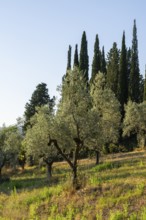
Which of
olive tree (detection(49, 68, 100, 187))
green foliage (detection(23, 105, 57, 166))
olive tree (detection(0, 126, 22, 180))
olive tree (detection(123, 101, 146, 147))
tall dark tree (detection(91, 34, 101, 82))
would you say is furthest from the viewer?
tall dark tree (detection(91, 34, 101, 82))

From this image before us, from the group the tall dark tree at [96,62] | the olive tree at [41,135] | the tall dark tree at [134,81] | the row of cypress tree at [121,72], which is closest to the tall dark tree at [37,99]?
the row of cypress tree at [121,72]

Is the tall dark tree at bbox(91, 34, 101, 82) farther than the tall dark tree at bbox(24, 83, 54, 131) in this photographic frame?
Yes

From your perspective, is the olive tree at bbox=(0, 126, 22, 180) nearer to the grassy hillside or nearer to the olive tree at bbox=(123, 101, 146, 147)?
the grassy hillside

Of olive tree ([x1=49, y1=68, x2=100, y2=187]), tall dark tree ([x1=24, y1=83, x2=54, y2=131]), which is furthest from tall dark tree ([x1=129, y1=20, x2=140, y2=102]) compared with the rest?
olive tree ([x1=49, y1=68, x2=100, y2=187])

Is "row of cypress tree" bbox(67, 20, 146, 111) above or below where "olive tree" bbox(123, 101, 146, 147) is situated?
above

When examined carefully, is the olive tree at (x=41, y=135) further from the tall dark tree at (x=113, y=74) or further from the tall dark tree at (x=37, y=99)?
the tall dark tree at (x=113, y=74)

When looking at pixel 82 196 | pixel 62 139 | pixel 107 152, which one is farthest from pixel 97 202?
pixel 107 152

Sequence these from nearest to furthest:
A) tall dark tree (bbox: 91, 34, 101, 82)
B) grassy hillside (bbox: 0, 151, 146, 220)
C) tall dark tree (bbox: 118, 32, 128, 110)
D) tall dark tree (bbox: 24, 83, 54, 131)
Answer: grassy hillside (bbox: 0, 151, 146, 220)
tall dark tree (bbox: 24, 83, 54, 131)
tall dark tree (bbox: 118, 32, 128, 110)
tall dark tree (bbox: 91, 34, 101, 82)

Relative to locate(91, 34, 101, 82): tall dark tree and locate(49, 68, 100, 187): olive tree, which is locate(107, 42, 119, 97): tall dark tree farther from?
locate(49, 68, 100, 187): olive tree

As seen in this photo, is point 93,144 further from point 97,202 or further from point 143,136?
point 143,136

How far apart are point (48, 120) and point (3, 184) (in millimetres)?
14876

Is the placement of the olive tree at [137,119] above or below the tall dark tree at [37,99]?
below

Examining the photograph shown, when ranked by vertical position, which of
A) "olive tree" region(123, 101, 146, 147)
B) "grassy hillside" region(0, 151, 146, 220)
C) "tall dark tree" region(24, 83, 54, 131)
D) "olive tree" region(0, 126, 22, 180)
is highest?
"tall dark tree" region(24, 83, 54, 131)

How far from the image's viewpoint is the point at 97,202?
26.1 meters
